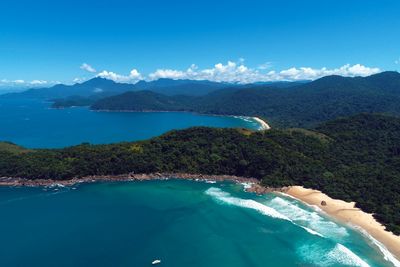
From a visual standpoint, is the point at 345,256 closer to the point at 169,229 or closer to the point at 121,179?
the point at 169,229

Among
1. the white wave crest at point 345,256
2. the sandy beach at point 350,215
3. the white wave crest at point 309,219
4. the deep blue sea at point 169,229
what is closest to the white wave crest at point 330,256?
the white wave crest at point 345,256

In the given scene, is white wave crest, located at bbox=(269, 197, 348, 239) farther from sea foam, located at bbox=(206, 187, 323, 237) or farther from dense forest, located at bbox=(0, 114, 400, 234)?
dense forest, located at bbox=(0, 114, 400, 234)

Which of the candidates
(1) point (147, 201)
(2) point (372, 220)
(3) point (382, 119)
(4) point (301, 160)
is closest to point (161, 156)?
(1) point (147, 201)

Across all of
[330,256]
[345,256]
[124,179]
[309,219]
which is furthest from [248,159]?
[345,256]

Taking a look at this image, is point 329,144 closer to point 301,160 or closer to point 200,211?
point 301,160

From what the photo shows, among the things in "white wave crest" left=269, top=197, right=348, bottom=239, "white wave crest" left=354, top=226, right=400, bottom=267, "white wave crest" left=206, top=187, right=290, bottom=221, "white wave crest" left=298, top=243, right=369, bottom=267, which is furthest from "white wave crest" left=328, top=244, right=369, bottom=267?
"white wave crest" left=206, top=187, right=290, bottom=221

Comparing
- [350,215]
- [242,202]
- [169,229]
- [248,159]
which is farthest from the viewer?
[248,159]

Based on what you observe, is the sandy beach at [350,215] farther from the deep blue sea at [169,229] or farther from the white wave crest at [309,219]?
the white wave crest at [309,219]
